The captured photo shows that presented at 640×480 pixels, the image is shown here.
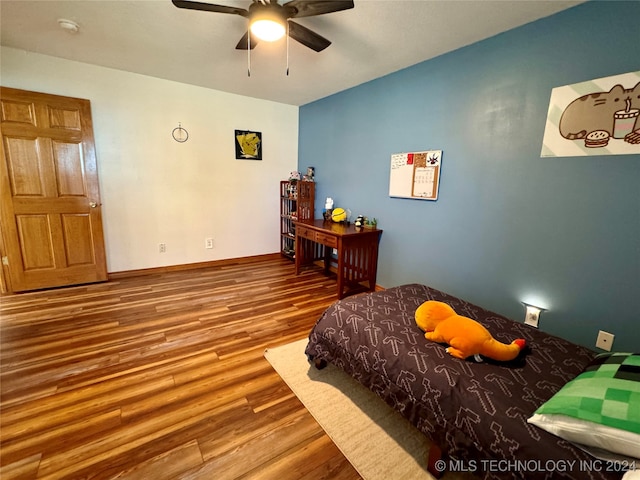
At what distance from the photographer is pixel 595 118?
1.77 meters

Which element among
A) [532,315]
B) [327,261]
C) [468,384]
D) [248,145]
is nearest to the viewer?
[468,384]

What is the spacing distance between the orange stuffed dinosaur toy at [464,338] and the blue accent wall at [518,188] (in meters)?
0.79

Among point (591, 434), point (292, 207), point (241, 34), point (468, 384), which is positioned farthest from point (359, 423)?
point (292, 207)

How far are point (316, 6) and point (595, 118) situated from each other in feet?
6.17

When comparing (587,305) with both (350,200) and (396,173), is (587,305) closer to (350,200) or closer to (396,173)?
(396,173)

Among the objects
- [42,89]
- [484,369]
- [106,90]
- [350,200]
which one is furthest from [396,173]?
[42,89]

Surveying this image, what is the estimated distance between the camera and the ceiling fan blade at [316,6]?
5.28 ft

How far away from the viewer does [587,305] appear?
1889 millimetres

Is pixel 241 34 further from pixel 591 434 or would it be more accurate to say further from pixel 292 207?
pixel 591 434

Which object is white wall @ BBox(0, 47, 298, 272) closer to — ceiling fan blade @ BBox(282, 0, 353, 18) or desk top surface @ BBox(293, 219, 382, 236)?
desk top surface @ BBox(293, 219, 382, 236)

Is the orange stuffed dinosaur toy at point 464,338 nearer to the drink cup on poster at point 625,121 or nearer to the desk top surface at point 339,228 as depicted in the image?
the drink cup on poster at point 625,121

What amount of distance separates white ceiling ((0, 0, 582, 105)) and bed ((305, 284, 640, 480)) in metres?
2.07

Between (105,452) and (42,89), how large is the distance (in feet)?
11.8

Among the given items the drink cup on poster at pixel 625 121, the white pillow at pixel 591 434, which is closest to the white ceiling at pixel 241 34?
the drink cup on poster at pixel 625 121
